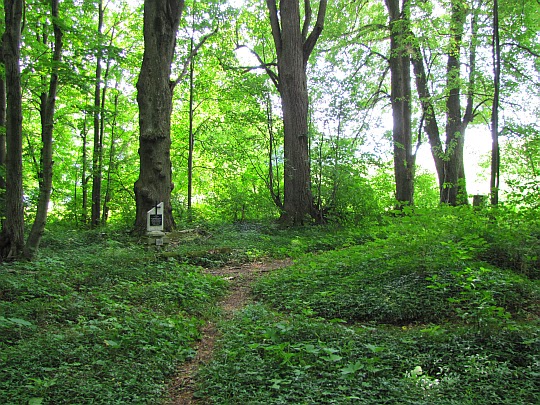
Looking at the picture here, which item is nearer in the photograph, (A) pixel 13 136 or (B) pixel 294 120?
(A) pixel 13 136

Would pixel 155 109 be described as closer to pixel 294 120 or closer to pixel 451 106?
pixel 294 120

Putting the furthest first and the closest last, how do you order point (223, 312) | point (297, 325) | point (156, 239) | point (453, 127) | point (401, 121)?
1. point (453, 127)
2. point (401, 121)
3. point (156, 239)
4. point (223, 312)
5. point (297, 325)

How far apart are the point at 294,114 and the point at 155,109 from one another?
4.59 m

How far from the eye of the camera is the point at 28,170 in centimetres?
1752

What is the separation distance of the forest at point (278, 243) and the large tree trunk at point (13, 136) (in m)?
0.03

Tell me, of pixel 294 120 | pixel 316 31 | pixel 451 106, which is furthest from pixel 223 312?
pixel 451 106

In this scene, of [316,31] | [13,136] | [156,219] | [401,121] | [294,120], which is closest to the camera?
[13,136]

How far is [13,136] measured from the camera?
6922 millimetres

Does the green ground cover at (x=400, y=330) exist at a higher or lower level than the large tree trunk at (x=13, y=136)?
lower

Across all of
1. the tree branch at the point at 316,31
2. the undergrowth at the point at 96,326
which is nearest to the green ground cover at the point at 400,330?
the undergrowth at the point at 96,326

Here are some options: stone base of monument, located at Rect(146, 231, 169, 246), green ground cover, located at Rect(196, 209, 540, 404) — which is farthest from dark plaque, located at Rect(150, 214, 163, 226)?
green ground cover, located at Rect(196, 209, 540, 404)

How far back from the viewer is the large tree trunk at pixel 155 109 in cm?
1069

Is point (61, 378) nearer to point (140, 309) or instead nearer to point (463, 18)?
point (140, 309)

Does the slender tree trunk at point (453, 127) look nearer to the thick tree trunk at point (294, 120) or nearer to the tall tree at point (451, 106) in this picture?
the tall tree at point (451, 106)
